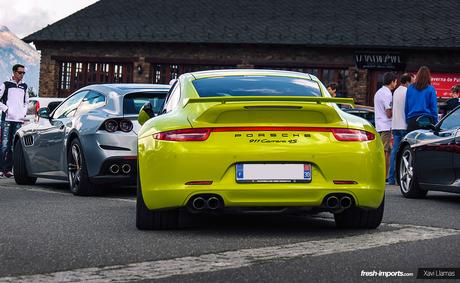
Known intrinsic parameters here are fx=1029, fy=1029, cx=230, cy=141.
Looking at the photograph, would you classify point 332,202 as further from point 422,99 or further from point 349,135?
point 422,99

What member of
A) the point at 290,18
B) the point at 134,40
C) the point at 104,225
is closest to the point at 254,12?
the point at 290,18

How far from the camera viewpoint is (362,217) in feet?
26.2

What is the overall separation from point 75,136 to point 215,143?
4.63 metres

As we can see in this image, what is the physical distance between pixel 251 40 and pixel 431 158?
24023 millimetres

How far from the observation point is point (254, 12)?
37.6 metres

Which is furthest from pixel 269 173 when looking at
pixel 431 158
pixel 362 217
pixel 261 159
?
pixel 431 158

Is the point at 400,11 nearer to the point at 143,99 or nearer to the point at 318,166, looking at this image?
the point at 143,99

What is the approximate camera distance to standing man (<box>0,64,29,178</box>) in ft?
53.0

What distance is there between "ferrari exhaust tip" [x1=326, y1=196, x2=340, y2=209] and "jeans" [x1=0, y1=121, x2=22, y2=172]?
9.55 meters

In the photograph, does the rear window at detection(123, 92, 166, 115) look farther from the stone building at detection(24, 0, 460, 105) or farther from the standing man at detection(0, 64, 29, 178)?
the stone building at detection(24, 0, 460, 105)

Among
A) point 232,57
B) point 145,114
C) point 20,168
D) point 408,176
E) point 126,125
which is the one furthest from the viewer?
point 232,57

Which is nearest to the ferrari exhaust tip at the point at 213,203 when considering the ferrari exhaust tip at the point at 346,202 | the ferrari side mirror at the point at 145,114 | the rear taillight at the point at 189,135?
the rear taillight at the point at 189,135

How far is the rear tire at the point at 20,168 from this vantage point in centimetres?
1373

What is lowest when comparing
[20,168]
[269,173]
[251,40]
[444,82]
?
[20,168]
